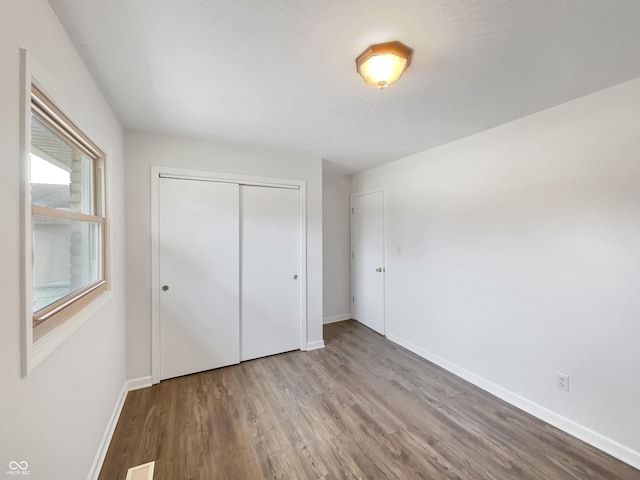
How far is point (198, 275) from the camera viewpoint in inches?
103

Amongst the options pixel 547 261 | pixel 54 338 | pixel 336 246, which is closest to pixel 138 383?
pixel 54 338

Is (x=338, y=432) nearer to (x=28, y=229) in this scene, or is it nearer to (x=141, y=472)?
(x=141, y=472)

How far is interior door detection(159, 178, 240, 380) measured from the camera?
2.50 metres

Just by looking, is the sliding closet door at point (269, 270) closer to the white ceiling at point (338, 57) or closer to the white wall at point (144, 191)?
the white wall at point (144, 191)

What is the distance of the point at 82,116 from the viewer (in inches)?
56.4

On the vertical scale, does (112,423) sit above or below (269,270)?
below

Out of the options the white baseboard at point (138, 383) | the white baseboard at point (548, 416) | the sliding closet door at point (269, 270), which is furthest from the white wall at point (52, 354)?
the white baseboard at point (548, 416)

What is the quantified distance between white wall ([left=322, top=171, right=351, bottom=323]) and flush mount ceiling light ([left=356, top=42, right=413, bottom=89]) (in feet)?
8.64

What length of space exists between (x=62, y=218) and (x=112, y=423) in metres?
1.55

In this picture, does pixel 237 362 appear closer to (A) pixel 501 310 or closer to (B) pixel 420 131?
(A) pixel 501 310

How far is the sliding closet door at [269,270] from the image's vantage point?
287 centimetres

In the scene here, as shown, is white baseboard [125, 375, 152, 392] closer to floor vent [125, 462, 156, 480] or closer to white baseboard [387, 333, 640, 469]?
floor vent [125, 462, 156, 480]

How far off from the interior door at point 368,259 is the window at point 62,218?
9.64 feet

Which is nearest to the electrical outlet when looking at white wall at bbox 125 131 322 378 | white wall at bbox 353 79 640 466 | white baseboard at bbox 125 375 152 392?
white wall at bbox 353 79 640 466
